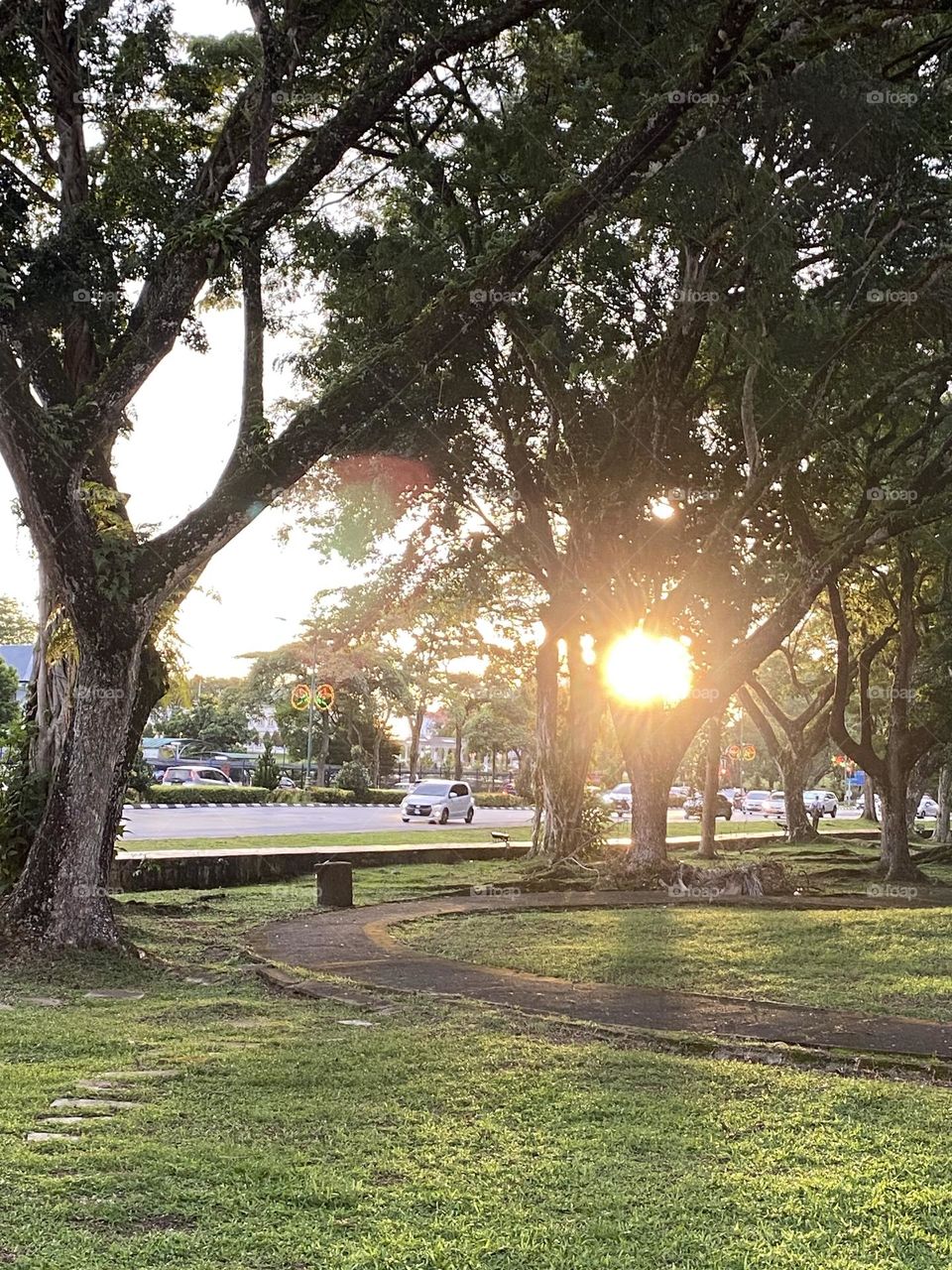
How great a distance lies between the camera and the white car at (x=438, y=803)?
3606cm

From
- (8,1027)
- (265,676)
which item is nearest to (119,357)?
(8,1027)

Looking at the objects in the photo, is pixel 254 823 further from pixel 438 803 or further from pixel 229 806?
pixel 229 806

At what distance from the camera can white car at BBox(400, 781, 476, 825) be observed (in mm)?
36062

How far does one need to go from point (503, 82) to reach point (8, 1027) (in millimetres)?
10897

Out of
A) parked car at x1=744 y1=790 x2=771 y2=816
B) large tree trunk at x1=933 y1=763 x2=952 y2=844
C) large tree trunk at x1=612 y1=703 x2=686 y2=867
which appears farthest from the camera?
parked car at x1=744 y1=790 x2=771 y2=816

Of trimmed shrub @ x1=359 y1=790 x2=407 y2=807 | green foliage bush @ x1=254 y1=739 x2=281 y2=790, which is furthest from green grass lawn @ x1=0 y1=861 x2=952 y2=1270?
trimmed shrub @ x1=359 y1=790 x2=407 y2=807

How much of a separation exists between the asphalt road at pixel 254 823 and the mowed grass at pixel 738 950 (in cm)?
938

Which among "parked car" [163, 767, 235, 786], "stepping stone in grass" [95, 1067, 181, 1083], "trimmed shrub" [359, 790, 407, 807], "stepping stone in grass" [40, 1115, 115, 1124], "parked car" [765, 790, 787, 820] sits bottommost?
"parked car" [765, 790, 787, 820]

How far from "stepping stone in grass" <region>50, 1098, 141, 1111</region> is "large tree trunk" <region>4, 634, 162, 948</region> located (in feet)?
14.5

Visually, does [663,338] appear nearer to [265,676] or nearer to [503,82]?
[503,82]

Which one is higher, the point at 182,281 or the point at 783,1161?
the point at 182,281

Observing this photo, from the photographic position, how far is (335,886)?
569 inches

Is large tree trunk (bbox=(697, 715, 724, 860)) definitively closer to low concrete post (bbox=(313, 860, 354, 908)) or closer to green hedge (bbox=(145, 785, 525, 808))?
low concrete post (bbox=(313, 860, 354, 908))

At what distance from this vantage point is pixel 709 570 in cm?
1812
